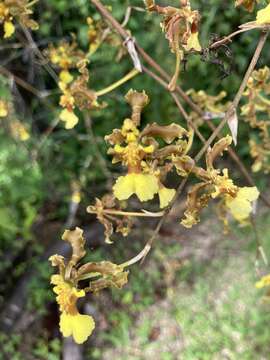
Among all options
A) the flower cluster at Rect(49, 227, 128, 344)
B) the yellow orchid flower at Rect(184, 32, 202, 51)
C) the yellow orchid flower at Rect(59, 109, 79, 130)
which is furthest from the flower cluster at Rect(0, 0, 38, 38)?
the flower cluster at Rect(49, 227, 128, 344)

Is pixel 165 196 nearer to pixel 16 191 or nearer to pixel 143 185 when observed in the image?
pixel 143 185

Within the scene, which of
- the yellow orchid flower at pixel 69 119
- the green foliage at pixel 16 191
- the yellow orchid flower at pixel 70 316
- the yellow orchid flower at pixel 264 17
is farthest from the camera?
the green foliage at pixel 16 191

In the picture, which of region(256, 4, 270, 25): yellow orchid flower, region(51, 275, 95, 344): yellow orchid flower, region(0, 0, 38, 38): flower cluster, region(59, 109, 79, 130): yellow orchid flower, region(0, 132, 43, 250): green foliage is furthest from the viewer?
region(0, 132, 43, 250): green foliage

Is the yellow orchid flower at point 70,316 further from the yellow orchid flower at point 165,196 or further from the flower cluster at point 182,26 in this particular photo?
the flower cluster at point 182,26

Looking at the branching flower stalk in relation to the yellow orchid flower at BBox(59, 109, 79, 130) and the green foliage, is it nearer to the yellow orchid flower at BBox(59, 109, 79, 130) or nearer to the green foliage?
the yellow orchid flower at BBox(59, 109, 79, 130)

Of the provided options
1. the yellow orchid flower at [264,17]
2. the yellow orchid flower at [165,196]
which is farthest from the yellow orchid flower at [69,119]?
the yellow orchid flower at [264,17]
